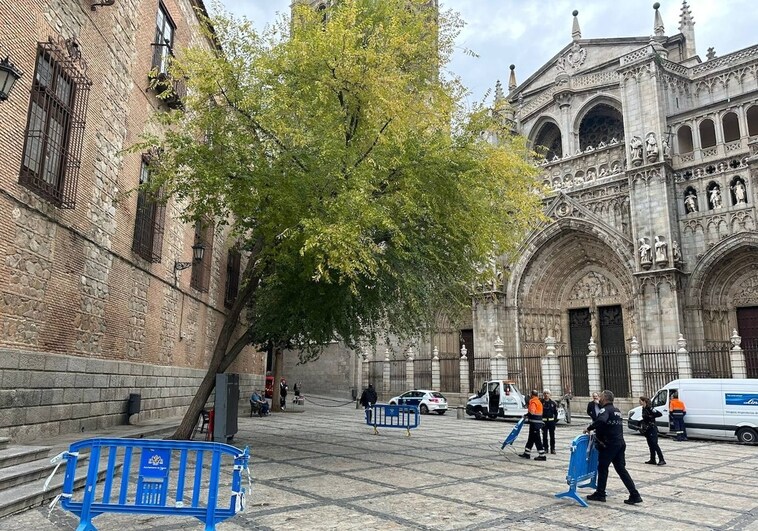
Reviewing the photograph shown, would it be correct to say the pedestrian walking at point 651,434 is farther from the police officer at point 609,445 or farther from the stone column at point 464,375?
the stone column at point 464,375

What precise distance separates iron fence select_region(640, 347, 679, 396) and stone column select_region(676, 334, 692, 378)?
1.83 feet

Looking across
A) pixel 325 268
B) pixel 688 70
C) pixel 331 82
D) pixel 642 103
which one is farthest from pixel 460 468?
pixel 688 70

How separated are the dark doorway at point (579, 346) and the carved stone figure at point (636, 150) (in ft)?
26.9

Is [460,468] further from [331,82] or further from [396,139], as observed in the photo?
[331,82]

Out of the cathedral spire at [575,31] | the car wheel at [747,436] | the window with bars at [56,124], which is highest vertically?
the cathedral spire at [575,31]

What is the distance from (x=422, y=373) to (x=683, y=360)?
14329 mm

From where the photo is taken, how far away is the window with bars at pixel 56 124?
939 centimetres

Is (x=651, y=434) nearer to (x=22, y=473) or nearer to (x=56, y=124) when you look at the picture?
(x=22, y=473)

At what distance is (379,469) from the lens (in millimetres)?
9188

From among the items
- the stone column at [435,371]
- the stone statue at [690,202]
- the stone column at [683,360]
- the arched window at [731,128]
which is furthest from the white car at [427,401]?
the arched window at [731,128]

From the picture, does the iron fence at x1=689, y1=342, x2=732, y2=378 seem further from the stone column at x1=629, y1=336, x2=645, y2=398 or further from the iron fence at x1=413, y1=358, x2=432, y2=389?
the iron fence at x1=413, y1=358, x2=432, y2=389

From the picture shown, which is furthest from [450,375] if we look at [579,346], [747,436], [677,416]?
[747,436]

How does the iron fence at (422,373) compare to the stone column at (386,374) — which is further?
the stone column at (386,374)

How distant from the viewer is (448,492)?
7.36 meters
